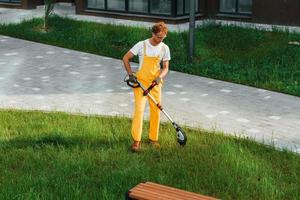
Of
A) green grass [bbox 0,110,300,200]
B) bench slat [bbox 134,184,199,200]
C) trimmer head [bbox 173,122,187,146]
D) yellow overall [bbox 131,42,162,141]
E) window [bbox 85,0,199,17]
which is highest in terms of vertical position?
window [bbox 85,0,199,17]

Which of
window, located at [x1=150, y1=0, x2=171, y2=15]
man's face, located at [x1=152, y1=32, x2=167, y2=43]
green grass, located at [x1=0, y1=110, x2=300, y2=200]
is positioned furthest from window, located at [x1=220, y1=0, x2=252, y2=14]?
man's face, located at [x1=152, y1=32, x2=167, y2=43]

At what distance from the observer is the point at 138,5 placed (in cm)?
2175

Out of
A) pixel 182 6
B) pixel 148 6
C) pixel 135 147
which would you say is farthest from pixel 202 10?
pixel 135 147

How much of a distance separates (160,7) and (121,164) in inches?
532

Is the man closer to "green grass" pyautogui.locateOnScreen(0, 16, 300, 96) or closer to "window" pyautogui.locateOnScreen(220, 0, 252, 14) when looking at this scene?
"green grass" pyautogui.locateOnScreen(0, 16, 300, 96)

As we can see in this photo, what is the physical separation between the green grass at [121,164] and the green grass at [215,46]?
13.9ft

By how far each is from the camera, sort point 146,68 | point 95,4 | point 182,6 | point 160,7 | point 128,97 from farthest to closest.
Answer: point 95,4
point 160,7
point 182,6
point 128,97
point 146,68

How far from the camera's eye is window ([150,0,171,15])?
20844mm

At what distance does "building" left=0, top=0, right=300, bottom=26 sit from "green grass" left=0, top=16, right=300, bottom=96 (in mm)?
1980

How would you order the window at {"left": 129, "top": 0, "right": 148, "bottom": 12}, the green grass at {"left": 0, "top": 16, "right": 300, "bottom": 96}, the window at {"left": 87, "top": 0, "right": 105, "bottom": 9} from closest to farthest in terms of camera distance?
1. the green grass at {"left": 0, "top": 16, "right": 300, "bottom": 96}
2. the window at {"left": 129, "top": 0, "right": 148, "bottom": 12}
3. the window at {"left": 87, "top": 0, "right": 105, "bottom": 9}

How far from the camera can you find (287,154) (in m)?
8.67

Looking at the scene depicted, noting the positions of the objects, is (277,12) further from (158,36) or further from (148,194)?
(148,194)

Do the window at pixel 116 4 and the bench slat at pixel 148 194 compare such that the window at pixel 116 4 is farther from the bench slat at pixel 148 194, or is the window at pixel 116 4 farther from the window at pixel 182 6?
the bench slat at pixel 148 194

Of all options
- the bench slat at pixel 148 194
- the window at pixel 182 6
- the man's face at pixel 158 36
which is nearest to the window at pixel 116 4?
the window at pixel 182 6
